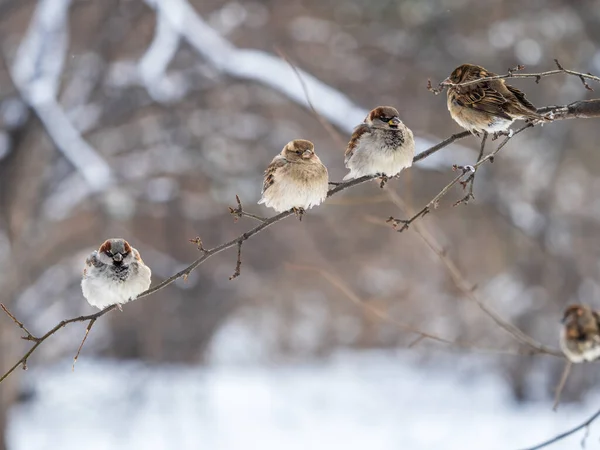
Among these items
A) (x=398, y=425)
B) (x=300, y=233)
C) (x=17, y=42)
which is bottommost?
(x=398, y=425)

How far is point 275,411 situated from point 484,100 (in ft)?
27.7

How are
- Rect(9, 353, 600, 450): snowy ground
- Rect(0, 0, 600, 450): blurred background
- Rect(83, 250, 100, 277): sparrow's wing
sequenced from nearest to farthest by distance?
Rect(83, 250, 100, 277): sparrow's wing < Rect(0, 0, 600, 450): blurred background < Rect(9, 353, 600, 450): snowy ground

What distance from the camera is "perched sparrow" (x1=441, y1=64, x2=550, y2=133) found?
2.29 m

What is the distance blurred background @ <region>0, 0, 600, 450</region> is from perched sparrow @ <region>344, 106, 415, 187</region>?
251cm

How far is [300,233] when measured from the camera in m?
12.6

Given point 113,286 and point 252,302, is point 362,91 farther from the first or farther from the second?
point 113,286

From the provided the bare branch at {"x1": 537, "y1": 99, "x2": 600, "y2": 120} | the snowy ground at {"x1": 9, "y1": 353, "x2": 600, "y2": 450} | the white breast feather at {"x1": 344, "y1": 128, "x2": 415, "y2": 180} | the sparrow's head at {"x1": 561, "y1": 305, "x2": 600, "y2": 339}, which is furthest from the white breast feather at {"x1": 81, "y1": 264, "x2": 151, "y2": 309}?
the snowy ground at {"x1": 9, "y1": 353, "x2": 600, "y2": 450}

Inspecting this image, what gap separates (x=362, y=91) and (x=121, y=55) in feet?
10.9

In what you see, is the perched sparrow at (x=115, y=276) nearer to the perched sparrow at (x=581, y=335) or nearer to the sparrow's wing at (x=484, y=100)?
the sparrow's wing at (x=484, y=100)

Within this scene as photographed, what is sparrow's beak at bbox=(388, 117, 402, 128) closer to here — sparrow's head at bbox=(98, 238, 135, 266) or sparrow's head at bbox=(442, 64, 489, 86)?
sparrow's head at bbox=(442, 64, 489, 86)

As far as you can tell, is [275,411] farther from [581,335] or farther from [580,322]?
[581,335]

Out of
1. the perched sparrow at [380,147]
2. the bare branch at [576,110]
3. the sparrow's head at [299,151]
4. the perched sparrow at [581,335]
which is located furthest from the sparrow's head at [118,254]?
the perched sparrow at [581,335]

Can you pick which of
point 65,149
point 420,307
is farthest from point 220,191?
point 420,307

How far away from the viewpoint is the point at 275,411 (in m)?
10.2
